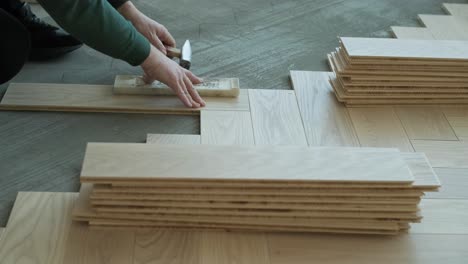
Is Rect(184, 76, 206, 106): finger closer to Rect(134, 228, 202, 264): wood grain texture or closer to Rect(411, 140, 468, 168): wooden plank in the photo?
Rect(134, 228, 202, 264): wood grain texture

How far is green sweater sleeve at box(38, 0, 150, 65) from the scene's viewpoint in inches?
57.1

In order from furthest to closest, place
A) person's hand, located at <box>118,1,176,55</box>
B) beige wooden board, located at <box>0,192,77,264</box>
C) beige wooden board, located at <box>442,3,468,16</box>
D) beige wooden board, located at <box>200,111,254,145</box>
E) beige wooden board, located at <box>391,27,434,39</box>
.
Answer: beige wooden board, located at <box>442,3,468,16</box> < beige wooden board, located at <box>391,27,434,39</box> < person's hand, located at <box>118,1,176,55</box> < beige wooden board, located at <box>200,111,254,145</box> < beige wooden board, located at <box>0,192,77,264</box>

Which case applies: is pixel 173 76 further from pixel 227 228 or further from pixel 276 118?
pixel 227 228

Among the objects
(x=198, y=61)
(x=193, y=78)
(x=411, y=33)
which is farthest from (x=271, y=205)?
(x=411, y=33)

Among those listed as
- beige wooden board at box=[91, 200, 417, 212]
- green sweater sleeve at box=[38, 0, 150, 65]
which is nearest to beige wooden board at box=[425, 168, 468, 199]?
beige wooden board at box=[91, 200, 417, 212]

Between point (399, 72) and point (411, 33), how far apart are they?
634mm

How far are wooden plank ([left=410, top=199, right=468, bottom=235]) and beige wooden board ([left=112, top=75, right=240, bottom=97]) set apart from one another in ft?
2.68

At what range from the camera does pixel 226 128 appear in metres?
1.81

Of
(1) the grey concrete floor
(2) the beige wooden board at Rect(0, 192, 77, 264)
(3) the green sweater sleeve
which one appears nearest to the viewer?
(2) the beige wooden board at Rect(0, 192, 77, 264)

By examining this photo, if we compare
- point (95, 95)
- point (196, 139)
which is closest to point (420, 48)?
point (196, 139)

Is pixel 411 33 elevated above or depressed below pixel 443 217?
above

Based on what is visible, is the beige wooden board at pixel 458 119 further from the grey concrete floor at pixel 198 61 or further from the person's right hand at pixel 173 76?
the person's right hand at pixel 173 76

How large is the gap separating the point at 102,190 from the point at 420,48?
1328 millimetres

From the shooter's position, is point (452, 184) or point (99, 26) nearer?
point (99, 26)
